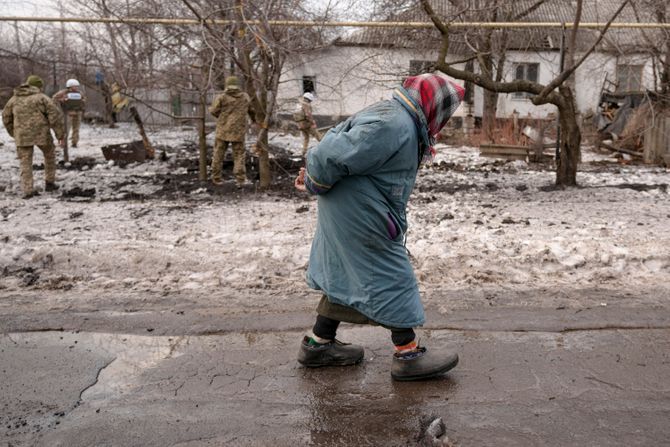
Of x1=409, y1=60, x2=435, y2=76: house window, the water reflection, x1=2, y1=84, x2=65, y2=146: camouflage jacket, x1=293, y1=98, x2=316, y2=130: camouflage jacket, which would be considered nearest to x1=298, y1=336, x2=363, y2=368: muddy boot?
the water reflection

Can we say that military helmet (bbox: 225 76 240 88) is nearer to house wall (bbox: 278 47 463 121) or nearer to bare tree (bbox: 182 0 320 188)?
house wall (bbox: 278 47 463 121)

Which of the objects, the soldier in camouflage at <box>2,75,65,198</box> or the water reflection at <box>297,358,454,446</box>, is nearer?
the water reflection at <box>297,358,454,446</box>

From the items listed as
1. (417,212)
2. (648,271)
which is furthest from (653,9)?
(648,271)

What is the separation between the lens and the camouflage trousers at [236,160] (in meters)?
9.84

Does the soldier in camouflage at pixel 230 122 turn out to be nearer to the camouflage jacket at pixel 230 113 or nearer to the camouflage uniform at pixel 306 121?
the camouflage jacket at pixel 230 113

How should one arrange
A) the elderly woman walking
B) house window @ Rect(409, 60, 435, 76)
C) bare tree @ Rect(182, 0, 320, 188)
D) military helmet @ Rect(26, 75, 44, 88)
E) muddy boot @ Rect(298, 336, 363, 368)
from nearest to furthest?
1. the elderly woman walking
2. muddy boot @ Rect(298, 336, 363, 368)
3. bare tree @ Rect(182, 0, 320, 188)
4. house window @ Rect(409, 60, 435, 76)
5. military helmet @ Rect(26, 75, 44, 88)

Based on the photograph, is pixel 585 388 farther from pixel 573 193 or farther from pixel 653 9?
pixel 653 9

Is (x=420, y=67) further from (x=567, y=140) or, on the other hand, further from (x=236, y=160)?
(x=236, y=160)

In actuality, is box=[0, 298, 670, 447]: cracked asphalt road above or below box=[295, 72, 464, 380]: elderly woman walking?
below

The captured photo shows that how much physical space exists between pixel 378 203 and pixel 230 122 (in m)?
7.19

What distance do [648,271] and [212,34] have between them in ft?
17.0

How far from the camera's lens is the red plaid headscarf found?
3070 millimetres

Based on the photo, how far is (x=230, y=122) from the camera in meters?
9.89

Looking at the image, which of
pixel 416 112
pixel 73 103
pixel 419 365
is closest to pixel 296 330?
pixel 419 365
